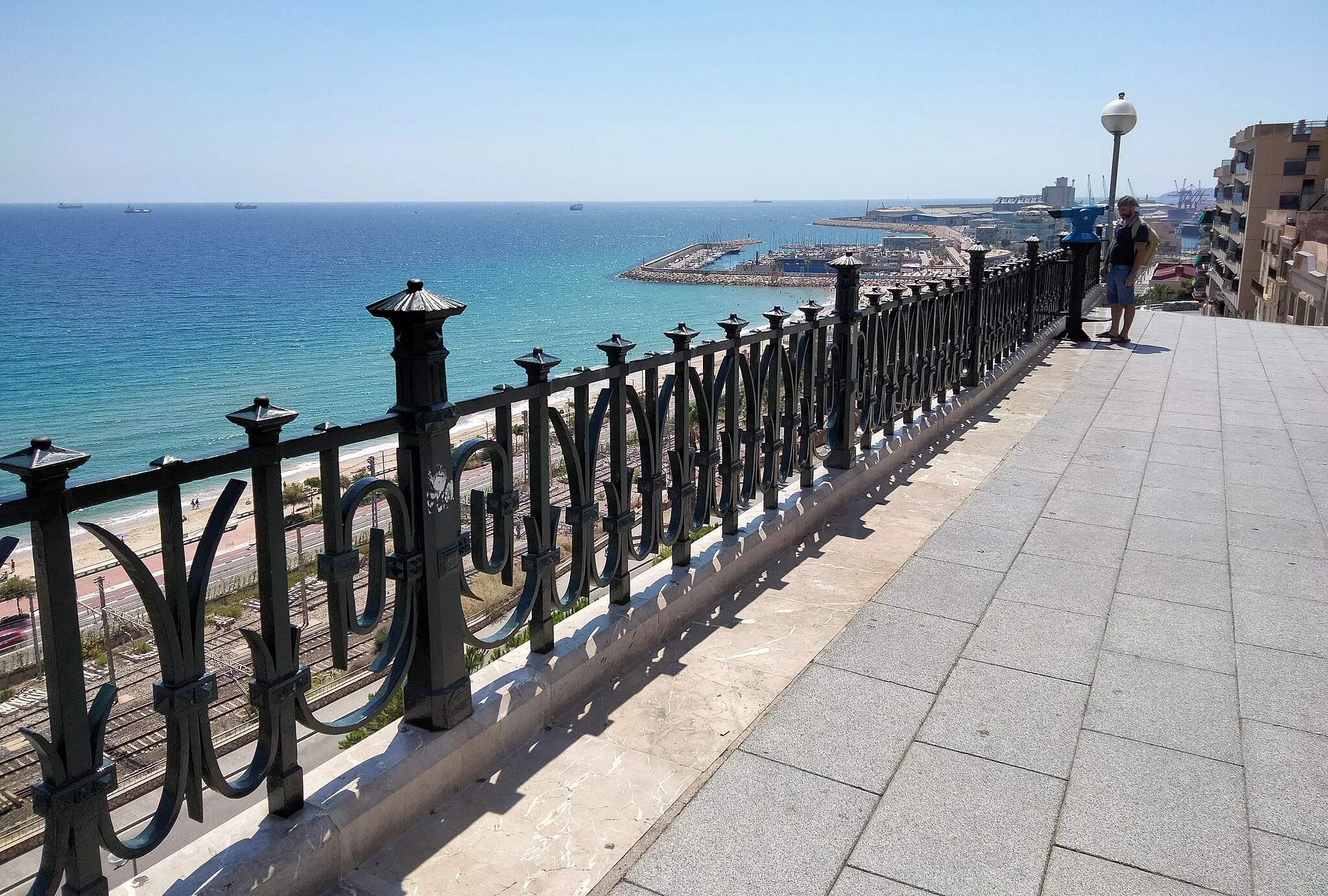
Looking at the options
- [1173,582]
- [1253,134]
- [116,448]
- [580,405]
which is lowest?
[116,448]

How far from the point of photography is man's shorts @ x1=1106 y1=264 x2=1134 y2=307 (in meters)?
13.1

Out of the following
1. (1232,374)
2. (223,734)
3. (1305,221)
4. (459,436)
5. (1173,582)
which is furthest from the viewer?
(1305,221)

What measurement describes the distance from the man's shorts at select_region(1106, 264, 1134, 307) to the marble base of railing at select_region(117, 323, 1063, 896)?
391 inches

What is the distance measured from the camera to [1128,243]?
517 inches

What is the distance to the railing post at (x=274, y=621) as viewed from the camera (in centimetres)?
234

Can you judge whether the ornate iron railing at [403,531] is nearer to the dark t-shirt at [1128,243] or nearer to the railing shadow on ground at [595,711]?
the railing shadow on ground at [595,711]

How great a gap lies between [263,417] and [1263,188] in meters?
87.4

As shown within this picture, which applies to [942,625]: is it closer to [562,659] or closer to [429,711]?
[562,659]

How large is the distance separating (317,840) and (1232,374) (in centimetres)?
1181

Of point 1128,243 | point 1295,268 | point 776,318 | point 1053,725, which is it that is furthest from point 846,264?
point 1295,268

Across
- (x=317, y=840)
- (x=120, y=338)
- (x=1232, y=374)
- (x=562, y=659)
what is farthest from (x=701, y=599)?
(x=120, y=338)

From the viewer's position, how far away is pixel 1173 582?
4859 millimetres

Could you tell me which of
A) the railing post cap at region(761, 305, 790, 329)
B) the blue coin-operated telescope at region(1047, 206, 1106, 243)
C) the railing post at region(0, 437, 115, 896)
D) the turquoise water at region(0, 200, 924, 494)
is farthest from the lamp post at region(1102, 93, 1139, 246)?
the turquoise water at region(0, 200, 924, 494)

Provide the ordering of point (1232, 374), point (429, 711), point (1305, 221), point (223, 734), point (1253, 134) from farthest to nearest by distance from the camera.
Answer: point (1253, 134) → point (1305, 221) → point (223, 734) → point (1232, 374) → point (429, 711)
